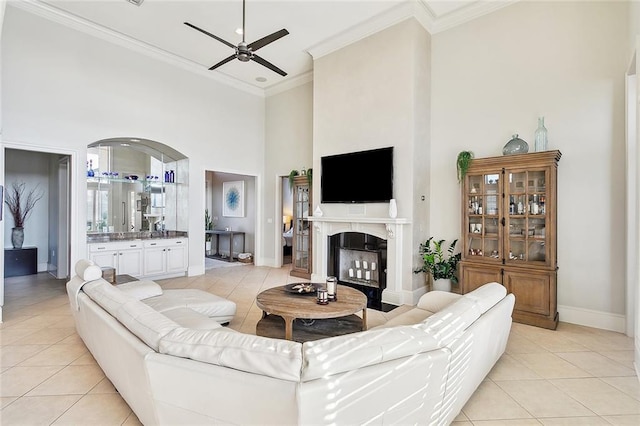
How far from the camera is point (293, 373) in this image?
4.22ft

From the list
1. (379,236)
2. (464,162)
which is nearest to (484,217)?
(464,162)

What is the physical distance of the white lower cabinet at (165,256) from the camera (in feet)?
19.7

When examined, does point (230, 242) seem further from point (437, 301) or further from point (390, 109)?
point (437, 301)

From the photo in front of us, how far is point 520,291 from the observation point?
3.94m

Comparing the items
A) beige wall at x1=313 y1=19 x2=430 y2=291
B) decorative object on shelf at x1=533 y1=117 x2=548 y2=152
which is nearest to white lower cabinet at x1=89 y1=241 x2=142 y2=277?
beige wall at x1=313 y1=19 x2=430 y2=291

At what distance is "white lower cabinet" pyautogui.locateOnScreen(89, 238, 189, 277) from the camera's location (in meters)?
5.46

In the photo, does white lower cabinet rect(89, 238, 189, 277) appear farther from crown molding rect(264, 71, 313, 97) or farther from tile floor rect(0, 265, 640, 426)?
crown molding rect(264, 71, 313, 97)

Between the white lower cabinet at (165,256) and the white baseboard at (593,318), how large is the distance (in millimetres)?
6381

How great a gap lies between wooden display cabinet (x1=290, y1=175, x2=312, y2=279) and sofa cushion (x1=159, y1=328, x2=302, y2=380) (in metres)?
5.19

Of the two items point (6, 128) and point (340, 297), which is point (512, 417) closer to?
point (340, 297)

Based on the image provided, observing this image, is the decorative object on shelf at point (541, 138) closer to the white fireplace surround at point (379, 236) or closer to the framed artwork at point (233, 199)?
the white fireplace surround at point (379, 236)

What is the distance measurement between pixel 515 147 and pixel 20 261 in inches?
355

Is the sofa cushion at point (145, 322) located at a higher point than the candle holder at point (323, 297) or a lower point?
higher

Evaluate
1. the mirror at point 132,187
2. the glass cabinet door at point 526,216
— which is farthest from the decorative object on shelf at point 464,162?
the mirror at point 132,187
